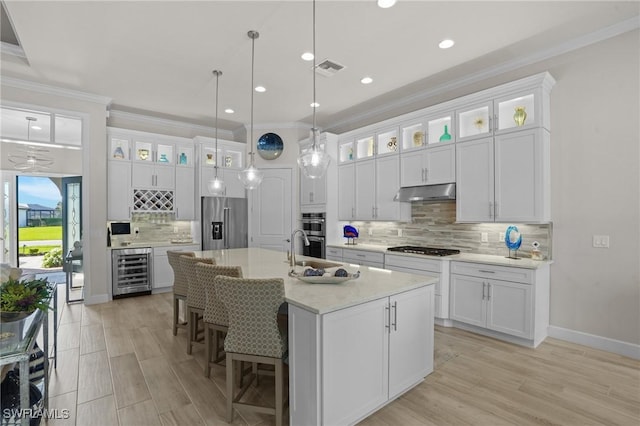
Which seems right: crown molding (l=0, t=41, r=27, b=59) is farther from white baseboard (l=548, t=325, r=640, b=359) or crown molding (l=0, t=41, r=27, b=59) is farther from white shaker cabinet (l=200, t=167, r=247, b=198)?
white baseboard (l=548, t=325, r=640, b=359)

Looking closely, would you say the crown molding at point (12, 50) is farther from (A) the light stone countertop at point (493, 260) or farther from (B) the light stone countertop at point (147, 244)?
(A) the light stone countertop at point (493, 260)

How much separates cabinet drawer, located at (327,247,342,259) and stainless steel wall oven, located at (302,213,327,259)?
116 millimetres

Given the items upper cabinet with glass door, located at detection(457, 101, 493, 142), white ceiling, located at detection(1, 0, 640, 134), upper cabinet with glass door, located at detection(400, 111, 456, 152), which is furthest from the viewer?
upper cabinet with glass door, located at detection(400, 111, 456, 152)

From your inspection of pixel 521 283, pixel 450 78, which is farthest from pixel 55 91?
pixel 521 283

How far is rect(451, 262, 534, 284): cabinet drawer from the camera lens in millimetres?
3176

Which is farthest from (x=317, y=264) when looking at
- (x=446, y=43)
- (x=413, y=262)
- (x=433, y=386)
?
(x=446, y=43)

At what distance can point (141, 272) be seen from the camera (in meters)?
5.18

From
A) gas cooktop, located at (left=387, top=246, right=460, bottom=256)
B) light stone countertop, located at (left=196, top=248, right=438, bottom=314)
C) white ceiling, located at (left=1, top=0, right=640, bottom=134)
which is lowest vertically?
light stone countertop, located at (left=196, top=248, right=438, bottom=314)

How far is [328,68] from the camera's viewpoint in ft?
12.4

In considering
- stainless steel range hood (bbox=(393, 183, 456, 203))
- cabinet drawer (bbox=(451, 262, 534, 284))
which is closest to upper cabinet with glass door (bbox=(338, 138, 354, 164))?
stainless steel range hood (bbox=(393, 183, 456, 203))

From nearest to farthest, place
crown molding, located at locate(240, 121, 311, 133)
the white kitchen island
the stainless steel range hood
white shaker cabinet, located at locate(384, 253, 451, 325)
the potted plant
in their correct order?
the potted plant → the white kitchen island → white shaker cabinet, located at locate(384, 253, 451, 325) → the stainless steel range hood → crown molding, located at locate(240, 121, 311, 133)

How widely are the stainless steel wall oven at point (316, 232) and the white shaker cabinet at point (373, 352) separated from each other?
3148 millimetres

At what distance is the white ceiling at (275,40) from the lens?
8.90 feet

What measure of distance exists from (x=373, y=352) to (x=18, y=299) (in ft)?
6.65
